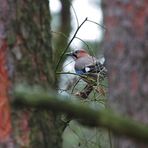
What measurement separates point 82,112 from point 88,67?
3.43m

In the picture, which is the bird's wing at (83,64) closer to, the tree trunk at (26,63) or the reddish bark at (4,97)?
the tree trunk at (26,63)

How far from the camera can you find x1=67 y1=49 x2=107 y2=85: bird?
14.9 feet

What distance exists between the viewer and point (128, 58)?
8.28 ft

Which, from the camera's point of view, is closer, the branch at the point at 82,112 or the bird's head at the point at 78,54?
the branch at the point at 82,112

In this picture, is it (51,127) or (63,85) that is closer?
(51,127)

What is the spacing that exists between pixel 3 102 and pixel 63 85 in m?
1.86

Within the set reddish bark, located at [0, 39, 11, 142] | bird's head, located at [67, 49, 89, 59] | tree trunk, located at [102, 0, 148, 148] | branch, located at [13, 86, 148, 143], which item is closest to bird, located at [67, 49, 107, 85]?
bird's head, located at [67, 49, 89, 59]

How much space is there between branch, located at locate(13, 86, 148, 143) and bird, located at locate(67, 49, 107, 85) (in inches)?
95.2

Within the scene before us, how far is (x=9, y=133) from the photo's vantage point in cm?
334

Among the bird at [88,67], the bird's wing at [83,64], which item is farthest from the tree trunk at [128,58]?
the bird's wing at [83,64]

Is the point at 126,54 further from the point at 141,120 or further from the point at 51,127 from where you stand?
the point at 51,127

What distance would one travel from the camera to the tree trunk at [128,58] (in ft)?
8.18

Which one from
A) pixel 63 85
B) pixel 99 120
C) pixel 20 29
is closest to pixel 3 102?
pixel 20 29

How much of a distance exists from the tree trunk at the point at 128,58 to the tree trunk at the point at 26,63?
2.82ft
